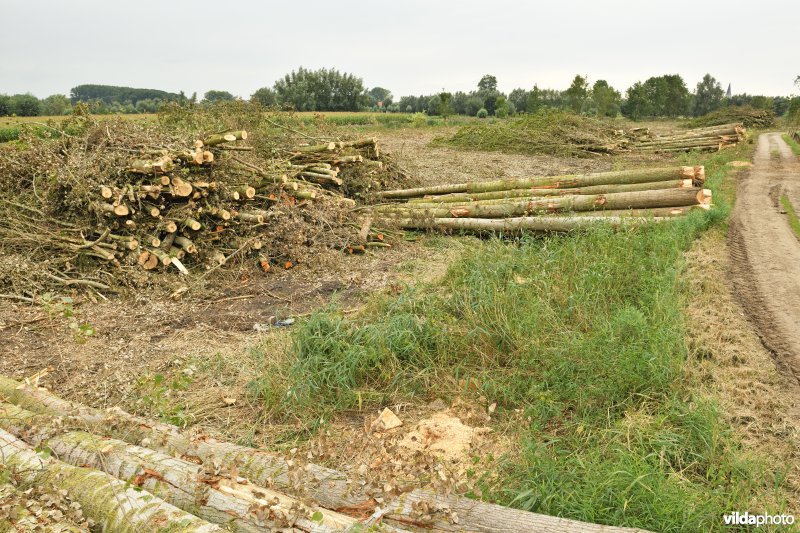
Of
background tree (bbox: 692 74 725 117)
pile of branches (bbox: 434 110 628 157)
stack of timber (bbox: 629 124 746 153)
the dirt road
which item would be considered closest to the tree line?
background tree (bbox: 692 74 725 117)

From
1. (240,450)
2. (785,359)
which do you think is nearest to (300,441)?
(240,450)

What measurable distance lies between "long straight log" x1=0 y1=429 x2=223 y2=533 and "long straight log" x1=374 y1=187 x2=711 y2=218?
739cm

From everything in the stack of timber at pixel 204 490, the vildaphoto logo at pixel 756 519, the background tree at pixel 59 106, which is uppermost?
the background tree at pixel 59 106

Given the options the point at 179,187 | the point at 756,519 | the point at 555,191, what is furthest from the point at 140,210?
the point at 756,519

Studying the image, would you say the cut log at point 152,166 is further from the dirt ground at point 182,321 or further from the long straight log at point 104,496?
the long straight log at point 104,496

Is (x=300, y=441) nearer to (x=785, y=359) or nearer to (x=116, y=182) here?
(x=785, y=359)

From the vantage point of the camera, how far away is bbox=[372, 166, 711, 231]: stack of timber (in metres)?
8.67

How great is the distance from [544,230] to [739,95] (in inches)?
3490

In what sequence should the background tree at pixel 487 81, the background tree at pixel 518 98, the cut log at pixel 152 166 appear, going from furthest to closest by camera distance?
the background tree at pixel 487 81
the background tree at pixel 518 98
the cut log at pixel 152 166

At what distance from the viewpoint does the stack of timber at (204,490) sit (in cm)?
273

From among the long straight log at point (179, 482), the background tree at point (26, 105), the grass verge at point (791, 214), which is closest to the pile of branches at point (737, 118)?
the grass verge at point (791, 214)

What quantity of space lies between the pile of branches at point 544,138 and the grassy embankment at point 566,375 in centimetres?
1496

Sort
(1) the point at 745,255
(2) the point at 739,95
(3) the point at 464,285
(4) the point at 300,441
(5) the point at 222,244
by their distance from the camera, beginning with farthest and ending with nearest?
1. (2) the point at 739,95
2. (5) the point at 222,244
3. (1) the point at 745,255
4. (3) the point at 464,285
5. (4) the point at 300,441

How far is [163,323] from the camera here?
643 cm
